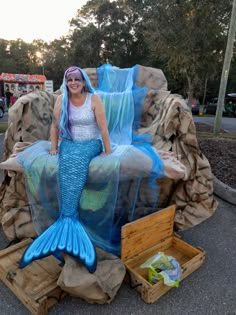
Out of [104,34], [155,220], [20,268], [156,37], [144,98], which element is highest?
[104,34]

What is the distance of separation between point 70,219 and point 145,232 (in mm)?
620

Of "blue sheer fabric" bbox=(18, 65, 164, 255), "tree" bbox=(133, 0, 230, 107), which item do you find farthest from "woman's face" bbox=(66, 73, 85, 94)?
"tree" bbox=(133, 0, 230, 107)

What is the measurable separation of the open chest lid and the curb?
131 centimetres

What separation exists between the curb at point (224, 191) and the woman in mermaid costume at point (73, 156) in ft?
6.40

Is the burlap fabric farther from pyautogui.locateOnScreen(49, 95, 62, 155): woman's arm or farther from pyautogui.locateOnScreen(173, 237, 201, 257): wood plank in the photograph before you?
pyautogui.locateOnScreen(49, 95, 62, 155): woman's arm

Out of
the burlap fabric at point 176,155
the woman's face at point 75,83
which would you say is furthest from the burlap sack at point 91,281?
the woman's face at point 75,83

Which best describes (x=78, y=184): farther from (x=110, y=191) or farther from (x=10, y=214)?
(x=10, y=214)

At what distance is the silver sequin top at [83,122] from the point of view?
2205 mm

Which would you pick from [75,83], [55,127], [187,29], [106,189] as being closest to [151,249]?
[106,189]

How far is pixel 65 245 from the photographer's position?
1.74m

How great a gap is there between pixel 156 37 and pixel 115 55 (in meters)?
12.6

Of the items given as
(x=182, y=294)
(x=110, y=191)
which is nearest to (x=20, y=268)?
(x=110, y=191)

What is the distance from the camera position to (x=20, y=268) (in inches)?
73.0

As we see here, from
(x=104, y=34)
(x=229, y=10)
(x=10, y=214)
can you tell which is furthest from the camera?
(x=104, y=34)
